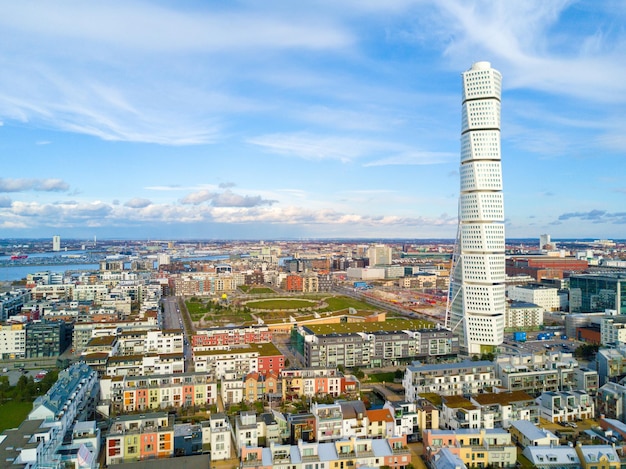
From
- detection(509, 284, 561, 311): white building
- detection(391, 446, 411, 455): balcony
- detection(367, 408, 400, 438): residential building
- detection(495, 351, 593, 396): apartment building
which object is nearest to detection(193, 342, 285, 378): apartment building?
detection(367, 408, 400, 438): residential building

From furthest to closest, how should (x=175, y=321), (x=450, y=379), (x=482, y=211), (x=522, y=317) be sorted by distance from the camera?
(x=175, y=321) < (x=522, y=317) < (x=482, y=211) < (x=450, y=379)

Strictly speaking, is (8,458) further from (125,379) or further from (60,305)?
(60,305)

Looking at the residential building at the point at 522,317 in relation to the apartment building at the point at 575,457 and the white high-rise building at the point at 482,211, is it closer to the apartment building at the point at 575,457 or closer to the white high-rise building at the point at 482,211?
the white high-rise building at the point at 482,211

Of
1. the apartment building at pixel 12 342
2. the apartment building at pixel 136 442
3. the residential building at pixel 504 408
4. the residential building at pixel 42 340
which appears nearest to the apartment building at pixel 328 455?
the apartment building at pixel 136 442

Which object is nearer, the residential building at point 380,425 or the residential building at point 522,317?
the residential building at point 380,425

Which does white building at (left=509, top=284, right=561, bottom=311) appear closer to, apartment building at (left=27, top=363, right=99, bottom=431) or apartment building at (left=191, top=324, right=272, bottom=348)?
apartment building at (left=191, top=324, right=272, bottom=348)

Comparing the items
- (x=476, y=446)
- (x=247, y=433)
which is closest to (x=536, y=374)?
(x=476, y=446)

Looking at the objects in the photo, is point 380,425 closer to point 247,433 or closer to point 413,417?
point 413,417
